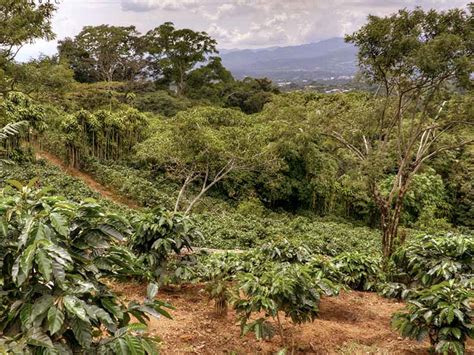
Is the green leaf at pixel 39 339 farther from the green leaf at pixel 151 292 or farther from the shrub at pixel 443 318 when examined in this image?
the shrub at pixel 443 318

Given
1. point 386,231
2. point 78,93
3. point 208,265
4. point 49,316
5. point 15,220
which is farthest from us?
point 78,93

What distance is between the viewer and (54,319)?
1.98m

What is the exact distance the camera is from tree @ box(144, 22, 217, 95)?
115ft

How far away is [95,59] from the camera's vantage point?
35438 millimetres

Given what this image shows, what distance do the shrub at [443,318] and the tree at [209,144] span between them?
383 inches

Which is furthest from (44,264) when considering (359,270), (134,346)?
(359,270)

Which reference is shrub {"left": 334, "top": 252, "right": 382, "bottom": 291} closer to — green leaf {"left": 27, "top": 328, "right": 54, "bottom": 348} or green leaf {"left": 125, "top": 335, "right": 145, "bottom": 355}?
green leaf {"left": 125, "top": 335, "right": 145, "bottom": 355}

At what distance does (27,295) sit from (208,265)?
3.85 metres

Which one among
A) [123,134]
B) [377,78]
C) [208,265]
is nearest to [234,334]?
[208,265]

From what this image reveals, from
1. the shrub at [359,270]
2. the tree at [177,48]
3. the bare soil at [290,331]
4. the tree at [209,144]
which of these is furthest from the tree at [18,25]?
the tree at [177,48]

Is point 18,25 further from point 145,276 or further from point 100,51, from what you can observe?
point 100,51

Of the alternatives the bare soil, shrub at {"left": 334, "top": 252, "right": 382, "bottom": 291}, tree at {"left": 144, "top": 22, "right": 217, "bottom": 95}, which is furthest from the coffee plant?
tree at {"left": 144, "top": 22, "right": 217, "bottom": 95}

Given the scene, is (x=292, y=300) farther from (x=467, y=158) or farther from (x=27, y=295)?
(x=467, y=158)

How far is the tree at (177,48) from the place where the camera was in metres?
35.1
